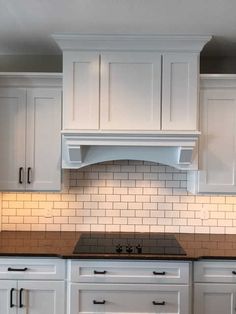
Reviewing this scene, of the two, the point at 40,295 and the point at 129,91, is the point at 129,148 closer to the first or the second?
the point at 129,91

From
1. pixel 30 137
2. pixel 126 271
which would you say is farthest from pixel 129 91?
pixel 126 271

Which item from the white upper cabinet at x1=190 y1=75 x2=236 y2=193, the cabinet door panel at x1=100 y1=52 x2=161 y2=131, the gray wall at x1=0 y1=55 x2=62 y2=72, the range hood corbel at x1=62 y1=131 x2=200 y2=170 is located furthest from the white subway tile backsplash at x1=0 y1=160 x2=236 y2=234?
the gray wall at x1=0 y1=55 x2=62 y2=72

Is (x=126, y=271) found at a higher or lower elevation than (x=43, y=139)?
lower

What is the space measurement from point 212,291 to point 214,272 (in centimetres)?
13

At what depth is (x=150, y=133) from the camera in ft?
9.26

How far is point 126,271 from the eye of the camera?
105 inches

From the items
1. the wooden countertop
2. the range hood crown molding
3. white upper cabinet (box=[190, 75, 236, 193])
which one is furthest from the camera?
white upper cabinet (box=[190, 75, 236, 193])

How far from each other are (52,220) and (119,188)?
63 cm

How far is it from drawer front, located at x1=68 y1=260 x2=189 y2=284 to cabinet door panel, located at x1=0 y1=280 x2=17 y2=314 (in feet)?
1.36

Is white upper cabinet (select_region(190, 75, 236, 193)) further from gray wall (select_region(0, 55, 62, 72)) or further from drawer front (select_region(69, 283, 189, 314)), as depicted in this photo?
Result: gray wall (select_region(0, 55, 62, 72))

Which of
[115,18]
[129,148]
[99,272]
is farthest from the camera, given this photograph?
Result: [129,148]

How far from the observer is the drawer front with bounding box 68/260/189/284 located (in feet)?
8.66

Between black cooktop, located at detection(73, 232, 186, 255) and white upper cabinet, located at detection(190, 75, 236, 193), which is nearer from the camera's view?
black cooktop, located at detection(73, 232, 186, 255)

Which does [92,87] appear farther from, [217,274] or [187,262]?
[217,274]
